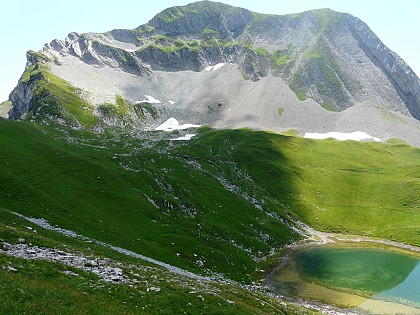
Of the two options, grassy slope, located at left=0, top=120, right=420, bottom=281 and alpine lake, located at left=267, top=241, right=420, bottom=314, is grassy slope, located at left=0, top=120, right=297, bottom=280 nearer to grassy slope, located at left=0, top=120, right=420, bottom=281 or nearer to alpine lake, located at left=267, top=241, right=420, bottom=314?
grassy slope, located at left=0, top=120, right=420, bottom=281

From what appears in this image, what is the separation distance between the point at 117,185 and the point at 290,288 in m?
54.4

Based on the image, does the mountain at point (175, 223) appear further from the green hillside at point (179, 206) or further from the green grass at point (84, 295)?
the green hillside at point (179, 206)

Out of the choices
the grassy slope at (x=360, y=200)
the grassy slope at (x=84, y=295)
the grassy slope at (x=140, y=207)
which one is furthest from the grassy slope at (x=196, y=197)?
the grassy slope at (x=84, y=295)

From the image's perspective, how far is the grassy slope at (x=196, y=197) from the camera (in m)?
71.6

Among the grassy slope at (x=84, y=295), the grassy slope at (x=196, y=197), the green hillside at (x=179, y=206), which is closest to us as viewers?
the grassy slope at (x=84, y=295)

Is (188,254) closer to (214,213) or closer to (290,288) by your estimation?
(290,288)

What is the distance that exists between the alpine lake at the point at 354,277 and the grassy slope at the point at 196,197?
9.19m

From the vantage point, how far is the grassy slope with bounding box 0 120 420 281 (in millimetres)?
71625

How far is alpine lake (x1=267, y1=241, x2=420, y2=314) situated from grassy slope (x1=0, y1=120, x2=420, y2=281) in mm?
9193

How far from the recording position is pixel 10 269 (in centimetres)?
2580

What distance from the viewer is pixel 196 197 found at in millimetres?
117188

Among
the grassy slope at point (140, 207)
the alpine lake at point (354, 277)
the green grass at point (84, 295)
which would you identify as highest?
the green grass at point (84, 295)

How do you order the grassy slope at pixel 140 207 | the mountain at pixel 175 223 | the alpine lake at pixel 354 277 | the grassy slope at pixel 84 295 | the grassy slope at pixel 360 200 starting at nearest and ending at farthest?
the grassy slope at pixel 84 295 < the mountain at pixel 175 223 < the alpine lake at pixel 354 277 < the grassy slope at pixel 140 207 < the grassy slope at pixel 360 200

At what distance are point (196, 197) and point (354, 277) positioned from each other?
180 feet
